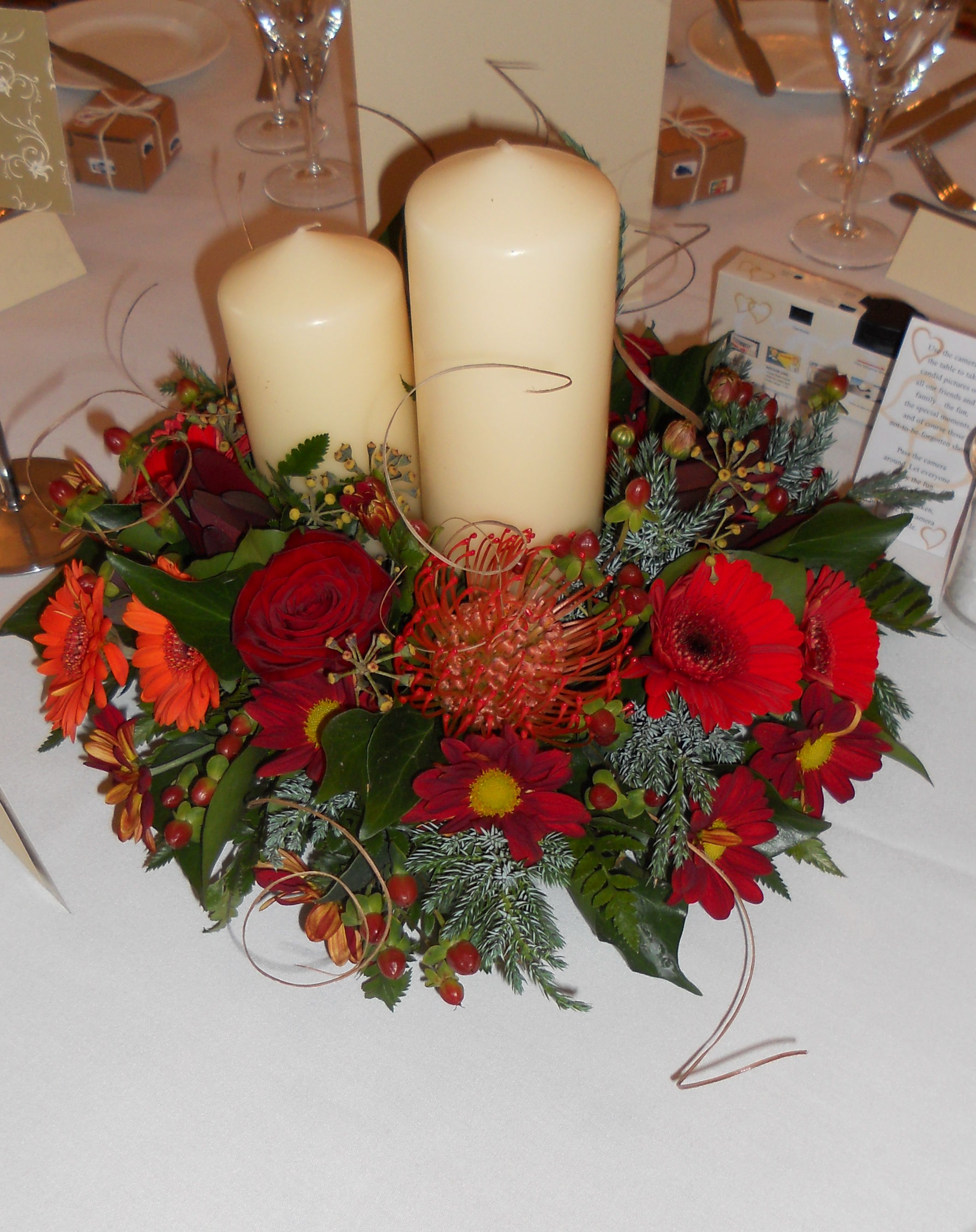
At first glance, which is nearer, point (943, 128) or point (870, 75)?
point (870, 75)

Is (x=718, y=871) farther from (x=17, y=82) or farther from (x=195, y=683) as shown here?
(x=17, y=82)

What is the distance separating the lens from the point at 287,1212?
0.43 meters

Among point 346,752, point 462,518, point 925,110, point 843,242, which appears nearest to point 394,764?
point 346,752

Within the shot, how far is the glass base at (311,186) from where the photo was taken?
0.94 m

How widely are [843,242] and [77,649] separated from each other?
676 millimetres

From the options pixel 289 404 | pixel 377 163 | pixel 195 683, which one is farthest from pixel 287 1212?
pixel 377 163

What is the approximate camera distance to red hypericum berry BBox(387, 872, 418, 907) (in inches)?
17.4

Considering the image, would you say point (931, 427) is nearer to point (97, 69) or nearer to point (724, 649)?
point (724, 649)

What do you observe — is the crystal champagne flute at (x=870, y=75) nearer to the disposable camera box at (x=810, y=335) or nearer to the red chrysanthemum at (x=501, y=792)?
the disposable camera box at (x=810, y=335)

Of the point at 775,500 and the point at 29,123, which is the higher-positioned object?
the point at 29,123

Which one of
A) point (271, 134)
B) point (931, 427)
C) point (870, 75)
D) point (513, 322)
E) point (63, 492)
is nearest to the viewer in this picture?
point (513, 322)

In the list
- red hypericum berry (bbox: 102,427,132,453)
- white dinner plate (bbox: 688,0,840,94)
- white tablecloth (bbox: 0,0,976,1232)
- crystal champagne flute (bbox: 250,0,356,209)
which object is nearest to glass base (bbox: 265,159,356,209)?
→ crystal champagne flute (bbox: 250,0,356,209)

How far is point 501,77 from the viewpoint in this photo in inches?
27.4

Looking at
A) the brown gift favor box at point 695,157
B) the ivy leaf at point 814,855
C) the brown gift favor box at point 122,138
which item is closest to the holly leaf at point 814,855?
the ivy leaf at point 814,855
